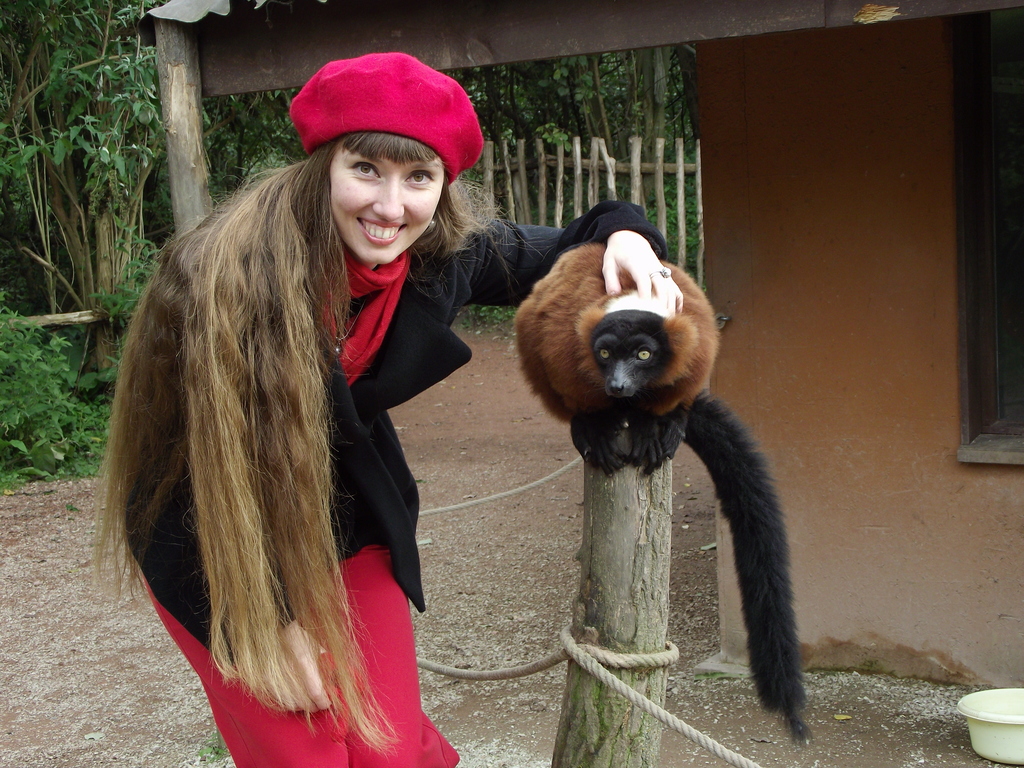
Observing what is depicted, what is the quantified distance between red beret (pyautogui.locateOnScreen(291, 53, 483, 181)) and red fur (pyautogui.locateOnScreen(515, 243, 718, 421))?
521 mm

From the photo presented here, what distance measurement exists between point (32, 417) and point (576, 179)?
5.86 metres

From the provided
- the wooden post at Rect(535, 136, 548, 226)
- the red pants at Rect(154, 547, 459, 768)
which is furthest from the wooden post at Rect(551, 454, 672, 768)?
the wooden post at Rect(535, 136, 548, 226)

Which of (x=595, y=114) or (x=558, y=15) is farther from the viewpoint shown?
(x=595, y=114)

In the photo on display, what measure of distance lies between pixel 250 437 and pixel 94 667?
281 cm

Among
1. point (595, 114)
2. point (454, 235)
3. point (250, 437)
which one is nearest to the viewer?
point (250, 437)

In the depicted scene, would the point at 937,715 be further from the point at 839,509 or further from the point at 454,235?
the point at 454,235

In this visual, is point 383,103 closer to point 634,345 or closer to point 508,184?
point 634,345

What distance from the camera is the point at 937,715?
325 centimetres

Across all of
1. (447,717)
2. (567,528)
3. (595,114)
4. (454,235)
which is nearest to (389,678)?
(454,235)

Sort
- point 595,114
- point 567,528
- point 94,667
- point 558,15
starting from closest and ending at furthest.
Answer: point 558,15
point 94,667
point 567,528
point 595,114

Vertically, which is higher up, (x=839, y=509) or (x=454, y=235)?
(x=454, y=235)

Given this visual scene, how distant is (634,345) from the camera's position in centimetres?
203

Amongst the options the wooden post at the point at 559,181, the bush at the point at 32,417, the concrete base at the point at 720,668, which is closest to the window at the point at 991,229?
the concrete base at the point at 720,668

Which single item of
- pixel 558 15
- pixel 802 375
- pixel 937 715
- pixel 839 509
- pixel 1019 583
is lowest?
pixel 937 715
